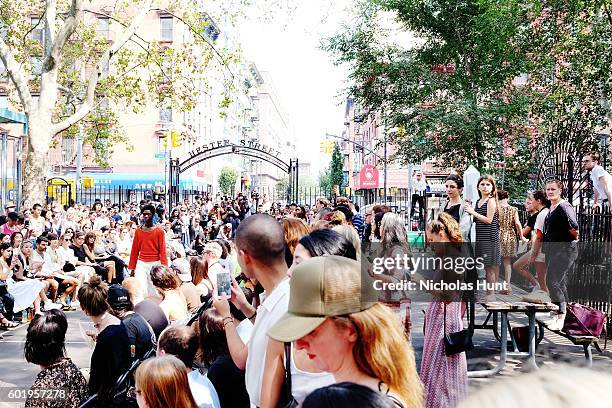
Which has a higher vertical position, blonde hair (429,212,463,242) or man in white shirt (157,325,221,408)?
blonde hair (429,212,463,242)

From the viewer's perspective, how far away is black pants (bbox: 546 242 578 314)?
8758 millimetres

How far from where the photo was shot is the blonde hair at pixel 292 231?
4.19m

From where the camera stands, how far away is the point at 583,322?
7.48m

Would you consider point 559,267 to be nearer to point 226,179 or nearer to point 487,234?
point 487,234

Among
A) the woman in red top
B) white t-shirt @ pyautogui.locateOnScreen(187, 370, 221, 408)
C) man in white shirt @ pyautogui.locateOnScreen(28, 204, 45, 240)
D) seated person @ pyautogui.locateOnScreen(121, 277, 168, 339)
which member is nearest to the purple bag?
seated person @ pyautogui.locateOnScreen(121, 277, 168, 339)

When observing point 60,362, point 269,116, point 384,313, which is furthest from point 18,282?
point 269,116

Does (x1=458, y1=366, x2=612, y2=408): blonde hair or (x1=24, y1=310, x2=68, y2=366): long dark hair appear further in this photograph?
(x1=24, y1=310, x2=68, y2=366): long dark hair

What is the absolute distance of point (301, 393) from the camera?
10.00 feet

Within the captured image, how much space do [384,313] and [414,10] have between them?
61.0 feet

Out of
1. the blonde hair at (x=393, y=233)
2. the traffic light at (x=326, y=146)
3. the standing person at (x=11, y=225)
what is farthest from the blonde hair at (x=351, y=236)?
the traffic light at (x=326, y=146)

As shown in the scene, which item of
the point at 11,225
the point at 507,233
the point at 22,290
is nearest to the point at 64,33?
the point at 11,225

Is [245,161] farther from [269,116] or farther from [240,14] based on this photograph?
[240,14]

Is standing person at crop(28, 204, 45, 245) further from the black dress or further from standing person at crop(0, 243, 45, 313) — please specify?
the black dress

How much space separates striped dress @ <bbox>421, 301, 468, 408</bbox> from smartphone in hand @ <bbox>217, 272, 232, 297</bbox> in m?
2.24
